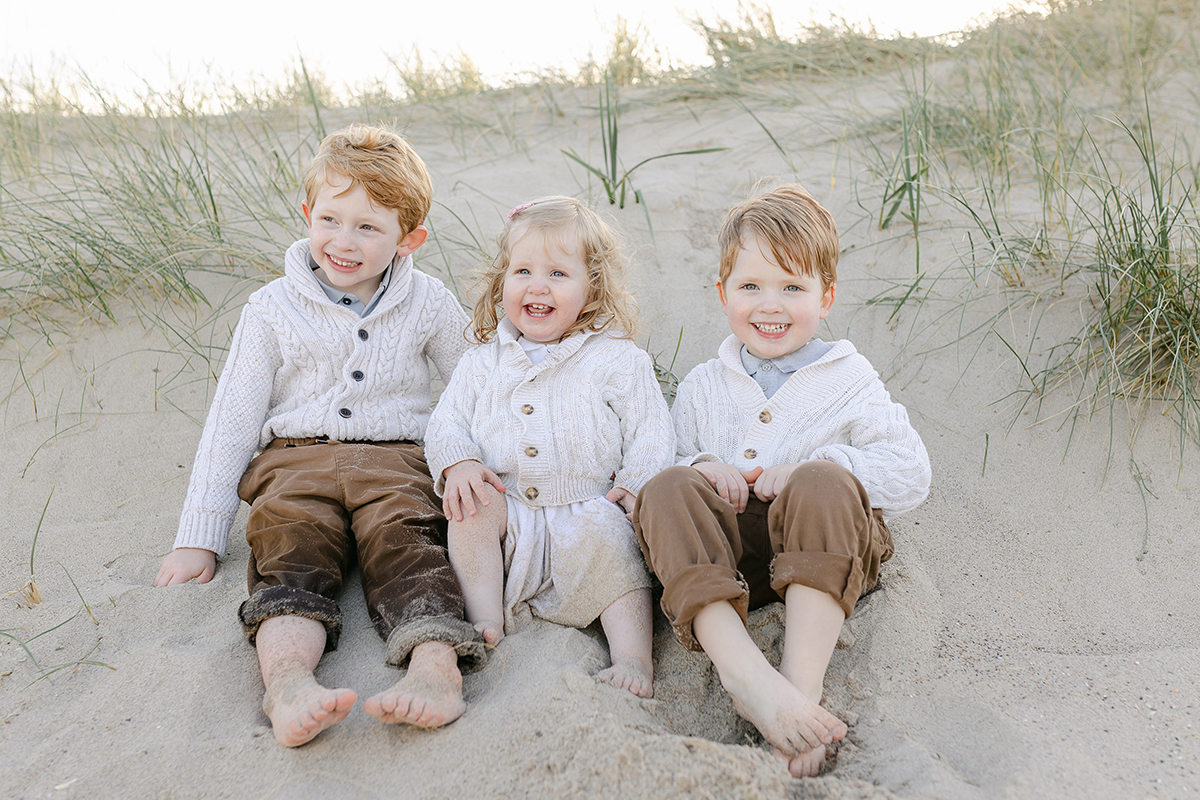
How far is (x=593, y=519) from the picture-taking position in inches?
91.8

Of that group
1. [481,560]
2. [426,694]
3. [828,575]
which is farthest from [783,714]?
[481,560]

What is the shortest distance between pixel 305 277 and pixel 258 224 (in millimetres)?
1330

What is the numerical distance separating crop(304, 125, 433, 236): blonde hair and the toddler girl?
36 cm

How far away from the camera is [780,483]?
7.09 feet

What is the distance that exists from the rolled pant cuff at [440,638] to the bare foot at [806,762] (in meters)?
0.73

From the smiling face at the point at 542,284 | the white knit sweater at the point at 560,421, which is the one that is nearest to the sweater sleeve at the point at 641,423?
the white knit sweater at the point at 560,421

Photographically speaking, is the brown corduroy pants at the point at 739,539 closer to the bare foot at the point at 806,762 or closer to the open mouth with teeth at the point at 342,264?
the bare foot at the point at 806,762

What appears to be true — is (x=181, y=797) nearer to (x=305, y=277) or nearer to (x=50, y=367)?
(x=305, y=277)

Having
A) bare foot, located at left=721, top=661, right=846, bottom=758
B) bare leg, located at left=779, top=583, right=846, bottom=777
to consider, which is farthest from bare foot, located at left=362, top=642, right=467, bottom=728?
bare leg, located at left=779, top=583, right=846, bottom=777

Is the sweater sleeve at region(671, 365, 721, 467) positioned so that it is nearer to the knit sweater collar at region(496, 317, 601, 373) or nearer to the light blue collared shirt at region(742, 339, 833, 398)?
the light blue collared shirt at region(742, 339, 833, 398)

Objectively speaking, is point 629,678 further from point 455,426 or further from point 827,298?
point 827,298

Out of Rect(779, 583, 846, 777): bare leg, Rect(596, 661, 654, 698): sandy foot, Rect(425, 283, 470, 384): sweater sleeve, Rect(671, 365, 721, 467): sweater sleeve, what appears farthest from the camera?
Rect(425, 283, 470, 384): sweater sleeve

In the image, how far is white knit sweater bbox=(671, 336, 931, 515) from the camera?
2211mm

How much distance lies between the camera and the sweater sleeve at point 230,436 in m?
2.54
